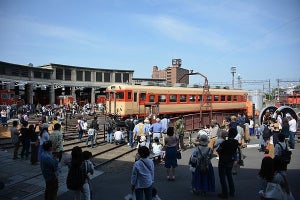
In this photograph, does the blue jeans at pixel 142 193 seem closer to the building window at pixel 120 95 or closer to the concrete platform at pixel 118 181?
the concrete platform at pixel 118 181

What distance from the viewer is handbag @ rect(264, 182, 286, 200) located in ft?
16.3

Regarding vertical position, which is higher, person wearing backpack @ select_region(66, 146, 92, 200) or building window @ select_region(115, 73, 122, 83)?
building window @ select_region(115, 73, 122, 83)

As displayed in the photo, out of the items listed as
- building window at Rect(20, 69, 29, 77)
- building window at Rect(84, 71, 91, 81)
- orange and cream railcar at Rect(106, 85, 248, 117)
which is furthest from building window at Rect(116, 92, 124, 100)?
building window at Rect(84, 71, 91, 81)

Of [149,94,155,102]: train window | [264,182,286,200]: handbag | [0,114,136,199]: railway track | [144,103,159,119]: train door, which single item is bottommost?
[0,114,136,199]: railway track

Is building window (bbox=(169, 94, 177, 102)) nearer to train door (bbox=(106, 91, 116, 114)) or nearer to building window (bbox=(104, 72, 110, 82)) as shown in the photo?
train door (bbox=(106, 91, 116, 114))

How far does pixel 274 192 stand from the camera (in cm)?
500

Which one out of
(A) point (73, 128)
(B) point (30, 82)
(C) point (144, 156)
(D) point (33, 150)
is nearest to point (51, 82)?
(B) point (30, 82)

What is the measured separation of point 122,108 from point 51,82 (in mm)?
21807

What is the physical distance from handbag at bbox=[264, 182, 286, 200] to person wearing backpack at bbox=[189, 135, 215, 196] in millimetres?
2230

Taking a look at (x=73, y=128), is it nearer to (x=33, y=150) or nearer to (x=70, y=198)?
(x=33, y=150)

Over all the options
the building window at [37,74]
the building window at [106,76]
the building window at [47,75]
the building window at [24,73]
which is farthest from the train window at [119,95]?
the building window at [106,76]

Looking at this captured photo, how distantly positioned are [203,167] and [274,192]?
240 cm

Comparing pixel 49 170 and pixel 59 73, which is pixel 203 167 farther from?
pixel 59 73

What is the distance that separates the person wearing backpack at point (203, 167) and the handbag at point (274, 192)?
2230 millimetres
